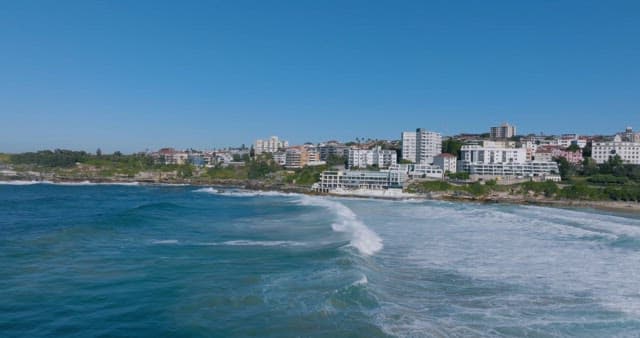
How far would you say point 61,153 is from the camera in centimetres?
11850

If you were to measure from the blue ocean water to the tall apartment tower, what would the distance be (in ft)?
255

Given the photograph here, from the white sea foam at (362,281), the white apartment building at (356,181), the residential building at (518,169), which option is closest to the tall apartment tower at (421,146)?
the residential building at (518,169)

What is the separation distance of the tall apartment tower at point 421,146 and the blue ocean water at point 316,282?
77836 millimetres

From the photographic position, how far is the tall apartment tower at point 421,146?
104 m

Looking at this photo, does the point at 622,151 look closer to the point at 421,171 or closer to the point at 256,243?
the point at 421,171

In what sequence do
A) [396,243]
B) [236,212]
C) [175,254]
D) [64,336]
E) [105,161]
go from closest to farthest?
[64,336] → [175,254] → [396,243] → [236,212] → [105,161]

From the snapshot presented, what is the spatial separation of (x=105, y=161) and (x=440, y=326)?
376 ft

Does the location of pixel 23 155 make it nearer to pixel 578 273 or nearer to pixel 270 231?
pixel 270 231

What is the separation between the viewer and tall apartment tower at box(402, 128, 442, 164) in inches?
4099

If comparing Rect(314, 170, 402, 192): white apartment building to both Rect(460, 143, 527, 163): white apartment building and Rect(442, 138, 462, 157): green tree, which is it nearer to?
Rect(460, 143, 527, 163): white apartment building

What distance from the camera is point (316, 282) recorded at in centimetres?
1433

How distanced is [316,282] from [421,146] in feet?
305

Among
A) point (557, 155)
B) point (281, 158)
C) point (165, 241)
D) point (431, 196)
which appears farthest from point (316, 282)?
point (281, 158)

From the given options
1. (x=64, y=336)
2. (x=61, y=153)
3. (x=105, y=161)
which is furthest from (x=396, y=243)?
(x=61, y=153)
